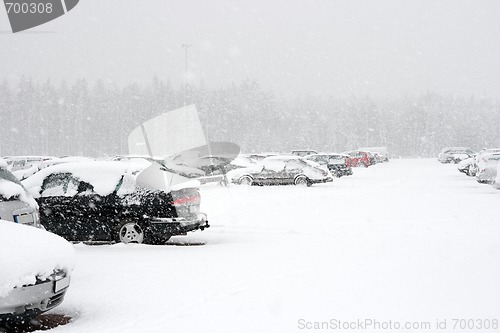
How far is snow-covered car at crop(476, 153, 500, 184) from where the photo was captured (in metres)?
23.3

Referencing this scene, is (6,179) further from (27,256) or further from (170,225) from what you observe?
(170,225)

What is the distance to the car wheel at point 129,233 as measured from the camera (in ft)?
34.1

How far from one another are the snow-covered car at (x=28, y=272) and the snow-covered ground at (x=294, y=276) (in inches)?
19.2

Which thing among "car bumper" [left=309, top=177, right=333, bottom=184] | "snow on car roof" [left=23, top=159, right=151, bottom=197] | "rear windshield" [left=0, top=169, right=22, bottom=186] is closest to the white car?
"rear windshield" [left=0, top=169, right=22, bottom=186]

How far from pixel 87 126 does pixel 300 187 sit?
77356mm

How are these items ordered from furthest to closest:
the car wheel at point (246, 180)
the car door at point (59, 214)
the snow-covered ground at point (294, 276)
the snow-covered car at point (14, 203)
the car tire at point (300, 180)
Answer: the car wheel at point (246, 180), the car tire at point (300, 180), the car door at point (59, 214), the snow-covered car at point (14, 203), the snow-covered ground at point (294, 276)

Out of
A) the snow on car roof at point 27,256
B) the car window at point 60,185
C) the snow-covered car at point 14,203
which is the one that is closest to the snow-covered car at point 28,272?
the snow on car roof at point 27,256

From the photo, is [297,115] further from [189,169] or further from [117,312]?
[117,312]

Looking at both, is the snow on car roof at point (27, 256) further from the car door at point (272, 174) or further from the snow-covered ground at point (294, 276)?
the car door at point (272, 174)

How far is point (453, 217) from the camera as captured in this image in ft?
46.7

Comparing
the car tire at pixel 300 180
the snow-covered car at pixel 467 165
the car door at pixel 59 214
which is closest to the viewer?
the car door at pixel 59 214

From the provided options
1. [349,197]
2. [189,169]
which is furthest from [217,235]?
[189,169]

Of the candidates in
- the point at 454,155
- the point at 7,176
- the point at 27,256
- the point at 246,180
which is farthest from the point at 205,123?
the point at 27,256

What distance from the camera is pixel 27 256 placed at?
543 centimetres
